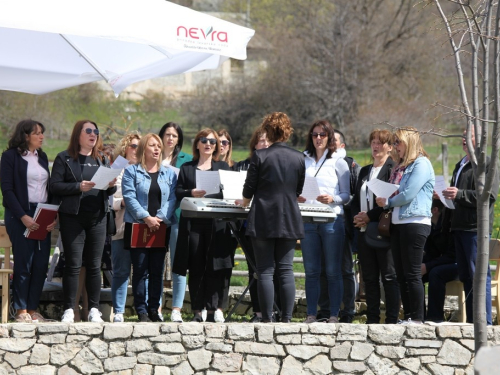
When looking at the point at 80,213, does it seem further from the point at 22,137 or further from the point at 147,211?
the point at 22,137

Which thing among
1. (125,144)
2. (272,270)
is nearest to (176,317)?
(272,270)

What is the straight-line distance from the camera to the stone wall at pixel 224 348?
7406 mm

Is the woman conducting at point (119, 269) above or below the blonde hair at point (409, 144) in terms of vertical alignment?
below

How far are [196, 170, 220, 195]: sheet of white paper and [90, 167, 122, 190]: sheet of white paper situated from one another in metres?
0.87

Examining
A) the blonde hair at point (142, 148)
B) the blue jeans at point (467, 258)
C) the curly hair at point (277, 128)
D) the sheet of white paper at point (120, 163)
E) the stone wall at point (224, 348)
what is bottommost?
the stone wall at point (224, 348)

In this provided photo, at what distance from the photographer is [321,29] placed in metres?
34.4

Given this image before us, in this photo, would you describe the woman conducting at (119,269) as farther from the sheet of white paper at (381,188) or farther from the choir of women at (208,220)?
the sheet of white paper at (381,188)

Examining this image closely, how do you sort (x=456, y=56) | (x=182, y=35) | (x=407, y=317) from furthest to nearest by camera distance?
(x=407, y=317), (x=182, y=35), (x=456, y=56)

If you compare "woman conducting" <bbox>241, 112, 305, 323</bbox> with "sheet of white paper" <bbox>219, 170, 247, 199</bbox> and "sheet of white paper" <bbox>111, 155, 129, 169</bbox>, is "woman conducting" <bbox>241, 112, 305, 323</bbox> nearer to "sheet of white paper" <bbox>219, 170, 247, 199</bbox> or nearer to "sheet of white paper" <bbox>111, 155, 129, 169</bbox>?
"sheet of white paper" <bbox>219, 170, 247, 199</bbox>

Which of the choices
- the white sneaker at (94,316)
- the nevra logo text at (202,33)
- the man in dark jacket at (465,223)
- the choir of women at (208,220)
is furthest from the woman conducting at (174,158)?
the man in dark jacket at (465,223)

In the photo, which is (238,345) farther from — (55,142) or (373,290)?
(55,142)

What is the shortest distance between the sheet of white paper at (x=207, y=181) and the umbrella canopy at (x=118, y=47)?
105cm

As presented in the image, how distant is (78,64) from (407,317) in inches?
163

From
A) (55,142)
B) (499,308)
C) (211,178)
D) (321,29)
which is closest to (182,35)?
(211,178)
